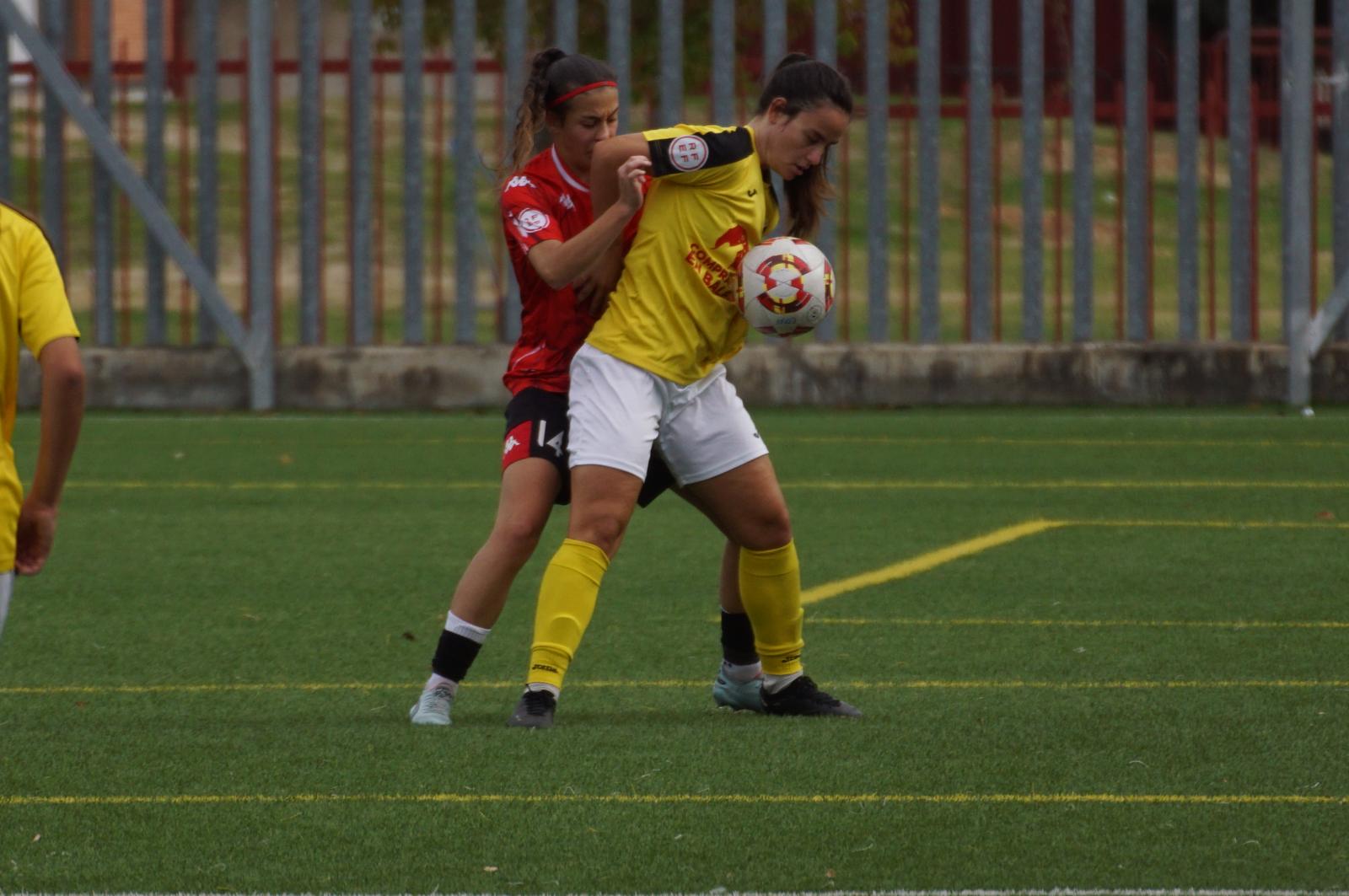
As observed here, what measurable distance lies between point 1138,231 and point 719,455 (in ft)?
33.4

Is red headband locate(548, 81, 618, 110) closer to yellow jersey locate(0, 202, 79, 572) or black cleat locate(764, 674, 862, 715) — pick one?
black cleat locate(764, 674, 862, 715)

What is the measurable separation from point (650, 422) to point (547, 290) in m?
0.56

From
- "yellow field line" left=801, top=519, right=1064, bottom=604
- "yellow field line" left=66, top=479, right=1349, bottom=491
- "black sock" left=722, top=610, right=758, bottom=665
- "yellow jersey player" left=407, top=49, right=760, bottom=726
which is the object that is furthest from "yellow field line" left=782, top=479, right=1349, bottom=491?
"yellow jersey player" left=407, top=49, right=760, bottom=726

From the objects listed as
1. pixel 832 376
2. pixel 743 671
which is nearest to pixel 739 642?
pixel 743 671

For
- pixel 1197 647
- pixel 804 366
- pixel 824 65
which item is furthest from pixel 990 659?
pixel 804 366

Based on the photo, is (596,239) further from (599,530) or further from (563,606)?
(563,606)

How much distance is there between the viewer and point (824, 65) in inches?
227

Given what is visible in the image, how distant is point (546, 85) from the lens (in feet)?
19.4

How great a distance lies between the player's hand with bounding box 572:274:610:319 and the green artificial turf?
110cm

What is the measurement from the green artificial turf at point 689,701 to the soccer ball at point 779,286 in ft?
3.51

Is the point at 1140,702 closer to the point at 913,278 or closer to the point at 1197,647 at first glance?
the point at 1197,647

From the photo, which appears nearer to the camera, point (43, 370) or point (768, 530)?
point (43, 370)

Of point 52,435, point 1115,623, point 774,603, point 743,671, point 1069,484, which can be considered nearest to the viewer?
point 52,435

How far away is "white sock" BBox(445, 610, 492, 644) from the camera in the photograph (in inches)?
233
